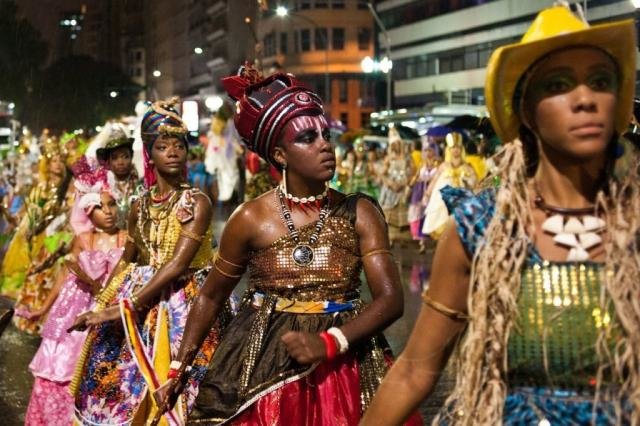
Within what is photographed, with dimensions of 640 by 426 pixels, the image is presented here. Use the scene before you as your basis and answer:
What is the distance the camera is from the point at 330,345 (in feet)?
13.2

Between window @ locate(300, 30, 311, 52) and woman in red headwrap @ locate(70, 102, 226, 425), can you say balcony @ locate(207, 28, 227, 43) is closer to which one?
window @ locate(300, 30, 311, 52)

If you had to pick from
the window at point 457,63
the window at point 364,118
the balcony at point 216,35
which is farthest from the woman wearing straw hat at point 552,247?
the balcony at point 216,35

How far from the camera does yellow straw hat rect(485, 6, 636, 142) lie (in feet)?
8.82

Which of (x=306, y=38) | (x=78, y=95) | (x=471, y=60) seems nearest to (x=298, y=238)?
(x=471, y=60)

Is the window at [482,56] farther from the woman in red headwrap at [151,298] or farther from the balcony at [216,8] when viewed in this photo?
the woman in red headwrap at [151,298]

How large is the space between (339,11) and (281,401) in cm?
9227

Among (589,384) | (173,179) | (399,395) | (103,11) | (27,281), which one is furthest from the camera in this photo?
(103,11)

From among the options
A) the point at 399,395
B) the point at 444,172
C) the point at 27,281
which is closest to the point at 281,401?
the point at 399,395

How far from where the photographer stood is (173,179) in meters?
5.99

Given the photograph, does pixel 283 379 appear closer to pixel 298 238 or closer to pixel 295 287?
pixel 295 287

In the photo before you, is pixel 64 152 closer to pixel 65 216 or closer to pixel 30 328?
pixel 65 216

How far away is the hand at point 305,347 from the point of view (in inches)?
151

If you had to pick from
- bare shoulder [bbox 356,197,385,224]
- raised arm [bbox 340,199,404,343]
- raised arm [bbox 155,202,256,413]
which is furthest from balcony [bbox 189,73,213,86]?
raised arm [bbox 340,199,404,343]

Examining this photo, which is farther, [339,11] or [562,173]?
[339,11]
